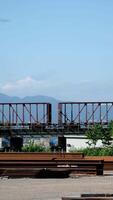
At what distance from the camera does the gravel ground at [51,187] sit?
60.8 ft

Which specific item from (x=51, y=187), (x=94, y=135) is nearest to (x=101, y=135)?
(x=94, y=135)

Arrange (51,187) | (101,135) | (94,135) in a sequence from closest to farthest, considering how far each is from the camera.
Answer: (51,187) < (101,135) < (94,135)

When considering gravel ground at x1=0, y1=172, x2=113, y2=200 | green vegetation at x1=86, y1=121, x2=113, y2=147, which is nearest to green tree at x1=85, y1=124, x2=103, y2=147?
green vegetation at x1=86, y1=121, x2=113, y2=147

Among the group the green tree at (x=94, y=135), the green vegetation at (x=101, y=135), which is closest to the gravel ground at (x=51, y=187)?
the green vegetation at (x=101, y=135)

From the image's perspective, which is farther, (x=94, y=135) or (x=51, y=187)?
(x=94, y=135)

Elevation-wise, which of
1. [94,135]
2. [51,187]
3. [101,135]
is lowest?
[51,187]

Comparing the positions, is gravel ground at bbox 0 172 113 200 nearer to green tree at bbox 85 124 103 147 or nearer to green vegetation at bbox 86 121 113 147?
green vegetation at bbox 86 121 113 147

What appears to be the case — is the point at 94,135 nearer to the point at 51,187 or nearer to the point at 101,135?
the point at 101,135

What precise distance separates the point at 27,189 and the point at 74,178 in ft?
18.5

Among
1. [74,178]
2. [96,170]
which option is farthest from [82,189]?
[96,170]

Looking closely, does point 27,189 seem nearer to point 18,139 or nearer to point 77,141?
point 77,141

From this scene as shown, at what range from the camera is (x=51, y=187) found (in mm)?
21562

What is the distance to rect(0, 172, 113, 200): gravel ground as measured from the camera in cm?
1853

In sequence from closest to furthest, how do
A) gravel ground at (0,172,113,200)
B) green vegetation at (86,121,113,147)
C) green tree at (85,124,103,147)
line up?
gravel ground at (0,172,113,200)
green vegetation at (86,121,113,147)
green tree at (85,124,103,147)
